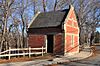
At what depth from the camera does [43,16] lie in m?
36.8

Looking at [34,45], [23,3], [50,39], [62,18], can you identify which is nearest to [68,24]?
[62,18]

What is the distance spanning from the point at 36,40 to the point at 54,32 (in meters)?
3.17

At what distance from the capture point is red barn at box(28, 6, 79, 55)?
3291 centimetres

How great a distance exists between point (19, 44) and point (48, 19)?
24353 mm

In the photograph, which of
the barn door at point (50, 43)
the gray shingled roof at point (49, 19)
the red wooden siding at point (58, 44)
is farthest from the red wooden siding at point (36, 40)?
the red wooden siding at point (58, 44)

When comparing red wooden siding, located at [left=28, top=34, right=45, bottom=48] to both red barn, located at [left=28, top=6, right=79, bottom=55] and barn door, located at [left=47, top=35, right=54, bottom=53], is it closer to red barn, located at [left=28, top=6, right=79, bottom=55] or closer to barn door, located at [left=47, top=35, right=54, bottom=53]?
red barn, located at [left=28, top=6, right=79, bottom=55]

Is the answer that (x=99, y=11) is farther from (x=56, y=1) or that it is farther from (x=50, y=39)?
(x=50, y=39)

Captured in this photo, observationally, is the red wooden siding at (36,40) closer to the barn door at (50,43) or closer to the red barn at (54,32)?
the red barn at (54,32)

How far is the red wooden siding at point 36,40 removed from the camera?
34153 mm

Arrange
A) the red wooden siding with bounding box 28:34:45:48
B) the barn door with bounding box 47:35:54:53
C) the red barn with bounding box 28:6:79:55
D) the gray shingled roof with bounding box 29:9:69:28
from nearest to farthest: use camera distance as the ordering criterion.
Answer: the red barn with bounding box 28:6:79:55, the gray shingled roof with bounding box 29:9:69:28, the barn door with bounding box 47:35:54:53, the red wooden siding with bounding box 28:34:45:48

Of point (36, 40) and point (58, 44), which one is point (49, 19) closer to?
point (36, 40)

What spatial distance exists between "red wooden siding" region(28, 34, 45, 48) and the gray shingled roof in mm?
1494

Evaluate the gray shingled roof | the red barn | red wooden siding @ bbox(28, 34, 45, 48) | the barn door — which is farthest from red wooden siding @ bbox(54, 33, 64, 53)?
red wooden siding @ bbox(28, 34, 45, 48)

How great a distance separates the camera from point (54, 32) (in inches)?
1307
